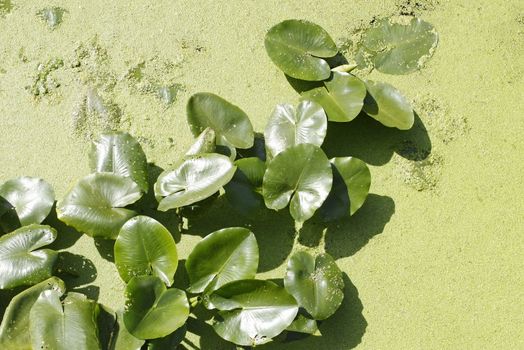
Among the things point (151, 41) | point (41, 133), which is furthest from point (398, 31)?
point (41, 133)

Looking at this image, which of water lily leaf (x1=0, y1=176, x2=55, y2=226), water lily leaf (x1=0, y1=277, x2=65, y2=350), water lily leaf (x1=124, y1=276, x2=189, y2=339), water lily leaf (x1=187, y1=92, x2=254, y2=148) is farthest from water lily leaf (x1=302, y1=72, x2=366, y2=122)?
water lily leaf (x1=0, y1=277, x2=65, y2=350)

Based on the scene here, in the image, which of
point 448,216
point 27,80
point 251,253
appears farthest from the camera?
point 27,80

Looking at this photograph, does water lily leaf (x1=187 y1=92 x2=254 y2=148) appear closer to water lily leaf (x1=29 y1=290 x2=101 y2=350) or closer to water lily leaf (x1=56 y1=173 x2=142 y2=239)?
water lily leaf (x1=56 y1=173 x2=142 y2=239)

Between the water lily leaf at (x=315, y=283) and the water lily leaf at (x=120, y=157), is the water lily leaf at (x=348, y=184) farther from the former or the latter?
the water lily leaf at (x=120, y=157)

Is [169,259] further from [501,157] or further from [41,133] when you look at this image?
[501,157]

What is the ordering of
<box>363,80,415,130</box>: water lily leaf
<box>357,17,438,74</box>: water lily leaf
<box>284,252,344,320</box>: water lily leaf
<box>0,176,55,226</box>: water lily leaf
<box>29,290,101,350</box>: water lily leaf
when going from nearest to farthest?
<box>29,290,101,350</box>: water lily leaf < <box>284,252,344,320</box>: water lily leaf < <box>0,176,55,226</box>: water lily leaf < <box>363,80,415,130</box>: water lily leaf < <box>357,17,438,74</box>: water lily leaf

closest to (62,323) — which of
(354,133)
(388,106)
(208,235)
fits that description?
(208,235)

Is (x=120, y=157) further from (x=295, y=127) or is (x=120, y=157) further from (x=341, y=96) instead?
(x=341, y=96)
